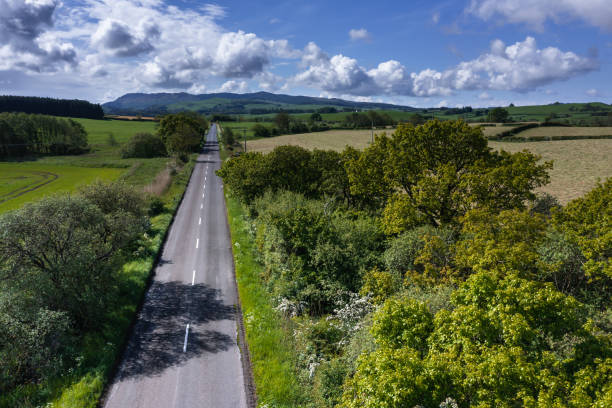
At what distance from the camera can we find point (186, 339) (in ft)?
63.2

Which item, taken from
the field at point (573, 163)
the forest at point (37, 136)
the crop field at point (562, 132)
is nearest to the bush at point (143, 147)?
the forest at point (37, 136)

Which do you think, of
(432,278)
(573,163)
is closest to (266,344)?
(432,278)

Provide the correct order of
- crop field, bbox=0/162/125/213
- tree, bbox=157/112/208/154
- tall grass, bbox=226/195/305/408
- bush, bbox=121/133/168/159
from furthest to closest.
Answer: bush, bbox=121/133/168/159, tree, bbox=157/112/208/154, crop field, bbox=0/162/125/213, tall grass, bbox=226/195/305/408

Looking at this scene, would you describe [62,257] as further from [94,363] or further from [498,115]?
[498,115]

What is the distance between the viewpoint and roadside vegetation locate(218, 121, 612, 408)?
888 cm

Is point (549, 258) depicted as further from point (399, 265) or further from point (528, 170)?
point (399, 265)

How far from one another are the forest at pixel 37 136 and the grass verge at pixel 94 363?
10840 centimetres

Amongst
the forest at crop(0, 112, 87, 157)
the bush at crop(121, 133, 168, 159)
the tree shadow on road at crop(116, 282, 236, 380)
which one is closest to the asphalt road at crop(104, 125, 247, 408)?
the tree shadow on road at crop(116, 282, 236, 380)

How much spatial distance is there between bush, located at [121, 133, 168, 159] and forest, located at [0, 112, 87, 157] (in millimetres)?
27916

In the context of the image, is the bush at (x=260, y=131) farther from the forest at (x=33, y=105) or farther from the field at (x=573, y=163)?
the forest at (x=33, y=105)

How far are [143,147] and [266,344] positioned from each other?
98.6 m

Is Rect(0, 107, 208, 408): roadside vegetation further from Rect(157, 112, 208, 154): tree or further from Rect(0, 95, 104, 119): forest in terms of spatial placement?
Rect(0, 95, 104, 119): forest

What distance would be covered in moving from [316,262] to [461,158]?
585 inches

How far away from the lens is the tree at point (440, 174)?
885 inches
